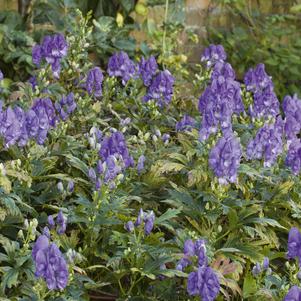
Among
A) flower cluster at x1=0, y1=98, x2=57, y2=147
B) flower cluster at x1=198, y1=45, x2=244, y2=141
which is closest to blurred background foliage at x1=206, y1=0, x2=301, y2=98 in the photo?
flower cluster at x1=198, y1=45, x2=244, y2=141

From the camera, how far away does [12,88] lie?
15.9 ft

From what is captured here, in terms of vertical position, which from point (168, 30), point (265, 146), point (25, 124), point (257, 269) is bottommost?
point (168, 30)

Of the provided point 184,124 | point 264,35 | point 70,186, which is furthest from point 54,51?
point 264,35

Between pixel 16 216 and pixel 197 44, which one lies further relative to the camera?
pixel 197 44

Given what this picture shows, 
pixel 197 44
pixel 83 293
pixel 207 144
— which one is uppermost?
pixel 207 144

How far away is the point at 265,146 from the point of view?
126 inches

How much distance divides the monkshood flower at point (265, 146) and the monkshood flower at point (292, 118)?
343 mm

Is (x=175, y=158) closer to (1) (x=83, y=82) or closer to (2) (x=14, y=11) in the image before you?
(1) (x=83, y=82)

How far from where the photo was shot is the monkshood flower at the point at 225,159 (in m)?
2.80

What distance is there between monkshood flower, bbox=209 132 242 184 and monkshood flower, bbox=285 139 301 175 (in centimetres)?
47

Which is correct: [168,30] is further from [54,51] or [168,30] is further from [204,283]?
[204,283]

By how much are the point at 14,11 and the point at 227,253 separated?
3164mm

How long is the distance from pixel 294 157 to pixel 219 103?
1.22ft

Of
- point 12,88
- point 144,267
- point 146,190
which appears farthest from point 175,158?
point 12,88
